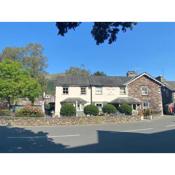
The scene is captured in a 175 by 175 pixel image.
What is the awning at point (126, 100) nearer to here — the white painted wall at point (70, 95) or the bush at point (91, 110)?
the white painted wall at point (70, 95)

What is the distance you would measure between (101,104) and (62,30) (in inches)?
1331

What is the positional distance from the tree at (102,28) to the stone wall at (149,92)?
116ft

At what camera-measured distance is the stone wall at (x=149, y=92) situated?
41188mm

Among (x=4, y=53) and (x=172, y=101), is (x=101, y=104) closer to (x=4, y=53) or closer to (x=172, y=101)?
(x=172, y=101)

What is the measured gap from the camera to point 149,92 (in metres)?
41.7

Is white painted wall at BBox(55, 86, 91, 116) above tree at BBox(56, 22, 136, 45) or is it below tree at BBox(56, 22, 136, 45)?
above

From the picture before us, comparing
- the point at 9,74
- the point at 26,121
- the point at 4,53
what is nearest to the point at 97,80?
the point at 9,74

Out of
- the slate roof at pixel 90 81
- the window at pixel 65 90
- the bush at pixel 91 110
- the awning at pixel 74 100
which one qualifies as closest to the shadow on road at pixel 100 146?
the bush at pixel 91 110

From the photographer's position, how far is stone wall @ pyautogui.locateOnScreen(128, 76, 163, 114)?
135 ft

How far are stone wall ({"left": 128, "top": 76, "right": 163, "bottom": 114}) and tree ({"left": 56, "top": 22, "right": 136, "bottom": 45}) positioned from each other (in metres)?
35.4

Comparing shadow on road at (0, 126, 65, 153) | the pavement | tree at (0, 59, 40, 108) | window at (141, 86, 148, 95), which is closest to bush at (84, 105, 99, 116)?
tree at (0, 59, 40, 108)

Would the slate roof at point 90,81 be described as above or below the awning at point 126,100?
above

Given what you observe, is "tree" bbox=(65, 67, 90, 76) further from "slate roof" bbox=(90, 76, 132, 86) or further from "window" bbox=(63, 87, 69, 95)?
"window" bbox=(63, 87, 69, 95)

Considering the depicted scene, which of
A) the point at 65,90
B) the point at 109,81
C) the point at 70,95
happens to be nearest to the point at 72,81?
the point at 65,90
